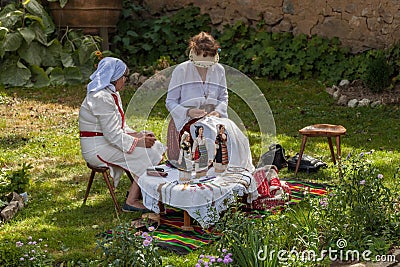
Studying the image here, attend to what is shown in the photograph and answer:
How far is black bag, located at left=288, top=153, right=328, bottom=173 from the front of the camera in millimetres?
7336

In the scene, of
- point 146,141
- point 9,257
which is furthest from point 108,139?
point 9,257

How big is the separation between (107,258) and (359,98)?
6.39 m

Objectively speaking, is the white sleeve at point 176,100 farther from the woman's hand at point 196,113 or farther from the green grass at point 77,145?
the green grass at point 77,145

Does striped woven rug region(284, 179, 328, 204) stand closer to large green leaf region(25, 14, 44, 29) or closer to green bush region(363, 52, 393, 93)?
green bush region(363, 52, 393, 93)

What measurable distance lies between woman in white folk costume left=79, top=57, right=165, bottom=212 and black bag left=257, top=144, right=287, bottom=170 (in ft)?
4.25

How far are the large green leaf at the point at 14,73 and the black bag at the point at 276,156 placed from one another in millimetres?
4946

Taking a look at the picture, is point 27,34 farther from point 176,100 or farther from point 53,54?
point 176,100

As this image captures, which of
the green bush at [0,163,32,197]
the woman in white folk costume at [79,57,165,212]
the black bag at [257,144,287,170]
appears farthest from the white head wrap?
the black bag at [257,144,287,170]

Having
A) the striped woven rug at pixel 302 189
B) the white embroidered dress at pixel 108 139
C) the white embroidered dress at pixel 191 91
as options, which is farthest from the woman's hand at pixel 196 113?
the striped woven rug at pixel 302 189

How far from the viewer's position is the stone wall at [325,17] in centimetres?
1080

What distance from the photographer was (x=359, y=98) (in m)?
10.1

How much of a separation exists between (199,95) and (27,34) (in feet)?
17.4

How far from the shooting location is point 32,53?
11.3m

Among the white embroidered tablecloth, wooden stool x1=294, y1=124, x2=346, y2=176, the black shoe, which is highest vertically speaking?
wooden stool x1=294, y1=124, x2=346, y2=176
